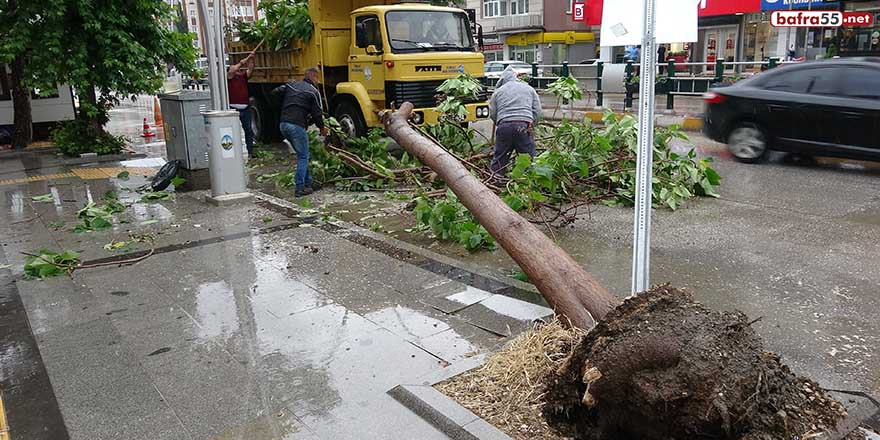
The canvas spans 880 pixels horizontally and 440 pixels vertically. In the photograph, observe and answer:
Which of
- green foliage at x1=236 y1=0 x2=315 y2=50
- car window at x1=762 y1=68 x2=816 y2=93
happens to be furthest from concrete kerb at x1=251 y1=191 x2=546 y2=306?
car window at x1=762 y1=68 x2=816 y2=93

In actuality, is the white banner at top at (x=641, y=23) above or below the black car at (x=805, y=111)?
above

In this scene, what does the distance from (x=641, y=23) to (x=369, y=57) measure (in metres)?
8.67

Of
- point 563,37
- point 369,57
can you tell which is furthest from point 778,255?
point 563,37

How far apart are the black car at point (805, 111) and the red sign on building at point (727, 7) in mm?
16527

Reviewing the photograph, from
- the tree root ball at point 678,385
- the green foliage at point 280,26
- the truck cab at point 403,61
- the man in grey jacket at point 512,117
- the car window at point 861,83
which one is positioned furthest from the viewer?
the green foliage at point 280,26

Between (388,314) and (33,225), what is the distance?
5.48m

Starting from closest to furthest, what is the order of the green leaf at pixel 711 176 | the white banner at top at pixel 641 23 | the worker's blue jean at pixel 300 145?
the white banner at top at pixel 641 23 → the green leaf at pixel 711 176 → the worker's blue jean at pixel 300 145

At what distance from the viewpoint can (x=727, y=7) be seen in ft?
87.2

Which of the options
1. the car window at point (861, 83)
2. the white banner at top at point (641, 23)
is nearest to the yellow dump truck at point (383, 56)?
the car window at point (861, 83)

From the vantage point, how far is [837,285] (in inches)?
219

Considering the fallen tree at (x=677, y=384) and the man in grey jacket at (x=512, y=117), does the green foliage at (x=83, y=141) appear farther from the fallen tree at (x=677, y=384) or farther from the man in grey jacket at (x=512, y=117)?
the fallen tree at (x=677, y=384)

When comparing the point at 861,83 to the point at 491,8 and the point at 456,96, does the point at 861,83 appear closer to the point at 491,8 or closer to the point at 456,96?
the point at 456,96

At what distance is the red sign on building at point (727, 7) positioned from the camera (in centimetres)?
2561

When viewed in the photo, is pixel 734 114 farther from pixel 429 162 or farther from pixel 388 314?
pixel 388 314
